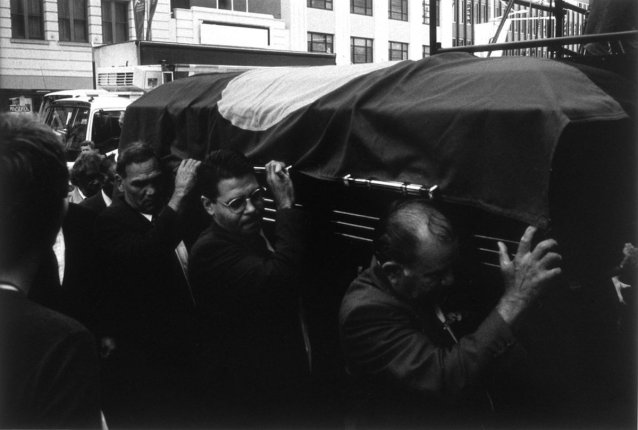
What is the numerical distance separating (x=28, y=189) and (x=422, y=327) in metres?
1.19

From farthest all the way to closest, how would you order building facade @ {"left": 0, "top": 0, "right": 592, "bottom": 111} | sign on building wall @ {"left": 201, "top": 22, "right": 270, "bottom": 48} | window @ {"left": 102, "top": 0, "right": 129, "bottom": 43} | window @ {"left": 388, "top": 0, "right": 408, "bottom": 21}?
window @ {"left": 388, "top": 0, "right": 408, "bottom": 21}
window @ {"left": 102, "top": 0, "right": 129, "bottom": 43}
sign on building wall @ {"left": 201, "top": 22, "right": 270, "bottom": 48}
building facade @ {"left": 0, "top": 0, "right": 592, "bottom": 111}

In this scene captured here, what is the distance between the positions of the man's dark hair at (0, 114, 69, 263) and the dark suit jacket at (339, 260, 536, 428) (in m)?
0.94

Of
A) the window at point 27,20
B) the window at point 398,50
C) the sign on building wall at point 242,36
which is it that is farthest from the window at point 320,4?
the window at point 27,20

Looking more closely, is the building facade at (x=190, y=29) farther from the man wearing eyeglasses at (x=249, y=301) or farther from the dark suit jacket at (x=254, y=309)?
the dark suit jacket at (x=254, y=309)

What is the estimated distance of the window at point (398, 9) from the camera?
39625mm

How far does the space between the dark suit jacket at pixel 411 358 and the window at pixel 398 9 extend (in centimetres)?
3891

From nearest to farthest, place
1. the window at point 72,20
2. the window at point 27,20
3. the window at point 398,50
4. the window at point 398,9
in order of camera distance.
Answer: the window at point 27,20
the window at point 72,20
the window at point 398,50
the window at point 398,9

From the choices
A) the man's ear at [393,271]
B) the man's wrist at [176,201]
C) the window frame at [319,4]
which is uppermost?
the window frame at [319,4]

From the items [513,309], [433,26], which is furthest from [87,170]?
[513,309]

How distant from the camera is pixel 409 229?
7.11 feet

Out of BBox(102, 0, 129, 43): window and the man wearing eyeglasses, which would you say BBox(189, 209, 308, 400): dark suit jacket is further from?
BBox(102, 0, 129, 43): window

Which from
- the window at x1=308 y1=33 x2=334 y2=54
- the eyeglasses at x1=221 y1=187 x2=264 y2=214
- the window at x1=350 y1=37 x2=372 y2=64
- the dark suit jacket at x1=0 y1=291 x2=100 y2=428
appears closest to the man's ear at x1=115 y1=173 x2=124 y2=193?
the eyeglasses at x1=221 y1=187 x2=264 y2=214

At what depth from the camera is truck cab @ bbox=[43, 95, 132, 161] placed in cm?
1438

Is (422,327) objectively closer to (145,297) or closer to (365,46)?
(145,297)
